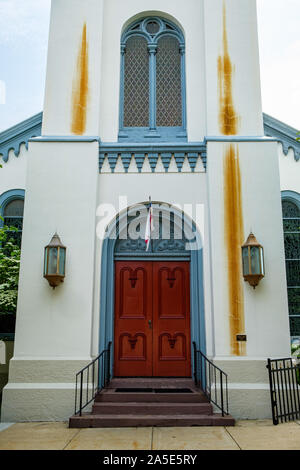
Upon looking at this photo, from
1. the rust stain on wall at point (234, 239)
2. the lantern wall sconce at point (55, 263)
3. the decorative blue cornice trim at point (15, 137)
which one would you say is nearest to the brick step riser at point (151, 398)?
the rust stain on wall at point (234, 239)

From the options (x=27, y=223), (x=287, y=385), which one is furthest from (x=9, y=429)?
(x=287, y=385)

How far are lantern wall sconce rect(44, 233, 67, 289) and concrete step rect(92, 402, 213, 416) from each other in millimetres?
2424

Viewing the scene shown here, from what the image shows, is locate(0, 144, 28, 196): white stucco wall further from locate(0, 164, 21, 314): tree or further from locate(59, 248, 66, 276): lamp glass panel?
locate(59, 248, 66, 276): lamp glass panel

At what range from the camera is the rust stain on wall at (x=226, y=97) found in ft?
29.2

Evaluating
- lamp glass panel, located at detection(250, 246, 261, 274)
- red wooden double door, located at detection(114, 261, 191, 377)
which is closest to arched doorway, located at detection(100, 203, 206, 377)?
red wooden double door, located at detection(114, 261, 191, 377)

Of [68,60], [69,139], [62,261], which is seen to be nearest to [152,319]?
[62,261]

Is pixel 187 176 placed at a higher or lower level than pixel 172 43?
lower

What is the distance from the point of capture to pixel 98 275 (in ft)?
27.5

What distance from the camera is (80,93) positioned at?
9.05 meters

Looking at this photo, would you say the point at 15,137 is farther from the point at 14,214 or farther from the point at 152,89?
the point at 152,89

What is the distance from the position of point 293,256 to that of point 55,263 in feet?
19.7

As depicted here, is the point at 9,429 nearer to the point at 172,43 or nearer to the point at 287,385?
the point at 287,385

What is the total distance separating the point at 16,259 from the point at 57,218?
1.92m

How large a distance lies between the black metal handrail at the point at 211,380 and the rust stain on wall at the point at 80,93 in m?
5.20
